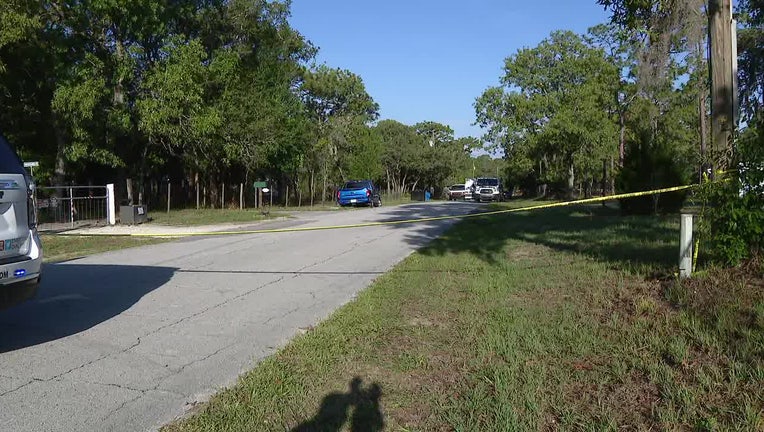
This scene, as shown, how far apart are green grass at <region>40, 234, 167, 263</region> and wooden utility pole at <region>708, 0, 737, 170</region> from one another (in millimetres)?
12292

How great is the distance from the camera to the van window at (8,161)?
5.32 meters

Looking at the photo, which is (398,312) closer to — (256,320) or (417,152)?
(256,320)

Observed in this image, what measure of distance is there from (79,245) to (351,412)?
Result: 510 inches

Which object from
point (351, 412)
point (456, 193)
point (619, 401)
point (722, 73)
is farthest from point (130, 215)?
point (456, 193)

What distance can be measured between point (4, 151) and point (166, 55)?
68.8 feet

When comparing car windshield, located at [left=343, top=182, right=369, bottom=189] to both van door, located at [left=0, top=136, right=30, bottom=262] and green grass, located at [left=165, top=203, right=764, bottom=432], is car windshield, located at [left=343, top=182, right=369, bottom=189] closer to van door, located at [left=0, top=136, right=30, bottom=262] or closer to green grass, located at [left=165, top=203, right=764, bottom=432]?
green grass, located at [left=165, top=203, right=764, bottom=432]

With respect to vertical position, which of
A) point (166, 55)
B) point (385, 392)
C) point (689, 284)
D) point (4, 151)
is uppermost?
point (166, 55)

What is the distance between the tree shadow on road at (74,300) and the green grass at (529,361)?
275 cm

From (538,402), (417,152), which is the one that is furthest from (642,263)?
(417,152)

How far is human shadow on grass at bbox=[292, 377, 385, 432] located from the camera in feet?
12.9

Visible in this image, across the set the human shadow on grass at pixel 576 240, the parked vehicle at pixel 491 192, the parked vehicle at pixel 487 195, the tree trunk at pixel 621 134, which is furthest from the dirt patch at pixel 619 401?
the parked vehicle at pixel 491 192

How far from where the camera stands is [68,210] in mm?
20531

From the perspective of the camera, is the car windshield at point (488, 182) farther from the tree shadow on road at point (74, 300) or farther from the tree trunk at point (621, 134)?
the tree shadow on road at point (74, 300)

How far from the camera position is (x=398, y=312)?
23.2ft
